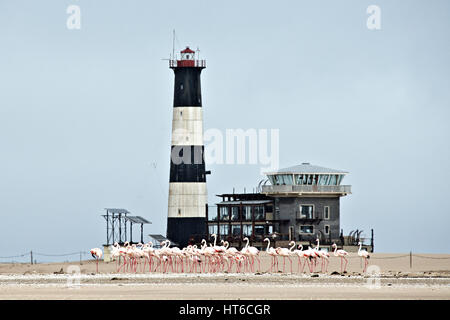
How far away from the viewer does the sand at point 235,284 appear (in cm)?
5309

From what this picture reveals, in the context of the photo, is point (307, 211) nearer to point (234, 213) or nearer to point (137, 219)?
point (234, 213)

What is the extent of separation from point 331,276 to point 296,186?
3217 cm

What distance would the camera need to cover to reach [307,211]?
99250 mm

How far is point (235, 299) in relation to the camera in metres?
50.8

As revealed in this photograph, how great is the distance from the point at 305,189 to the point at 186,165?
8948 mm

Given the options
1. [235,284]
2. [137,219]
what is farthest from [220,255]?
[137,219]

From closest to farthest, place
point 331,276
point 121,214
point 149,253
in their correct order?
1. point 331,276
2. point 149,253
3. point 121,214

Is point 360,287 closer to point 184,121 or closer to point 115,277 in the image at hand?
point 115,277

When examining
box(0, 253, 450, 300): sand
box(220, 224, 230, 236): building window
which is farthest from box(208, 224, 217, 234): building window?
box(0, 253, 450, 300): sand

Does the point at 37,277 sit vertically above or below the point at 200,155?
below

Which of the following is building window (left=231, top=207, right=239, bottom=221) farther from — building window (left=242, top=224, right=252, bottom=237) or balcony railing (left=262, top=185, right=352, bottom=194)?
balcony railing (left=262, top=185, right=352, bottom=194)

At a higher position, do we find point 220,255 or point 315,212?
point 315,212

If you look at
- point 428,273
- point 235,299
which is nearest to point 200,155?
point 428,273
